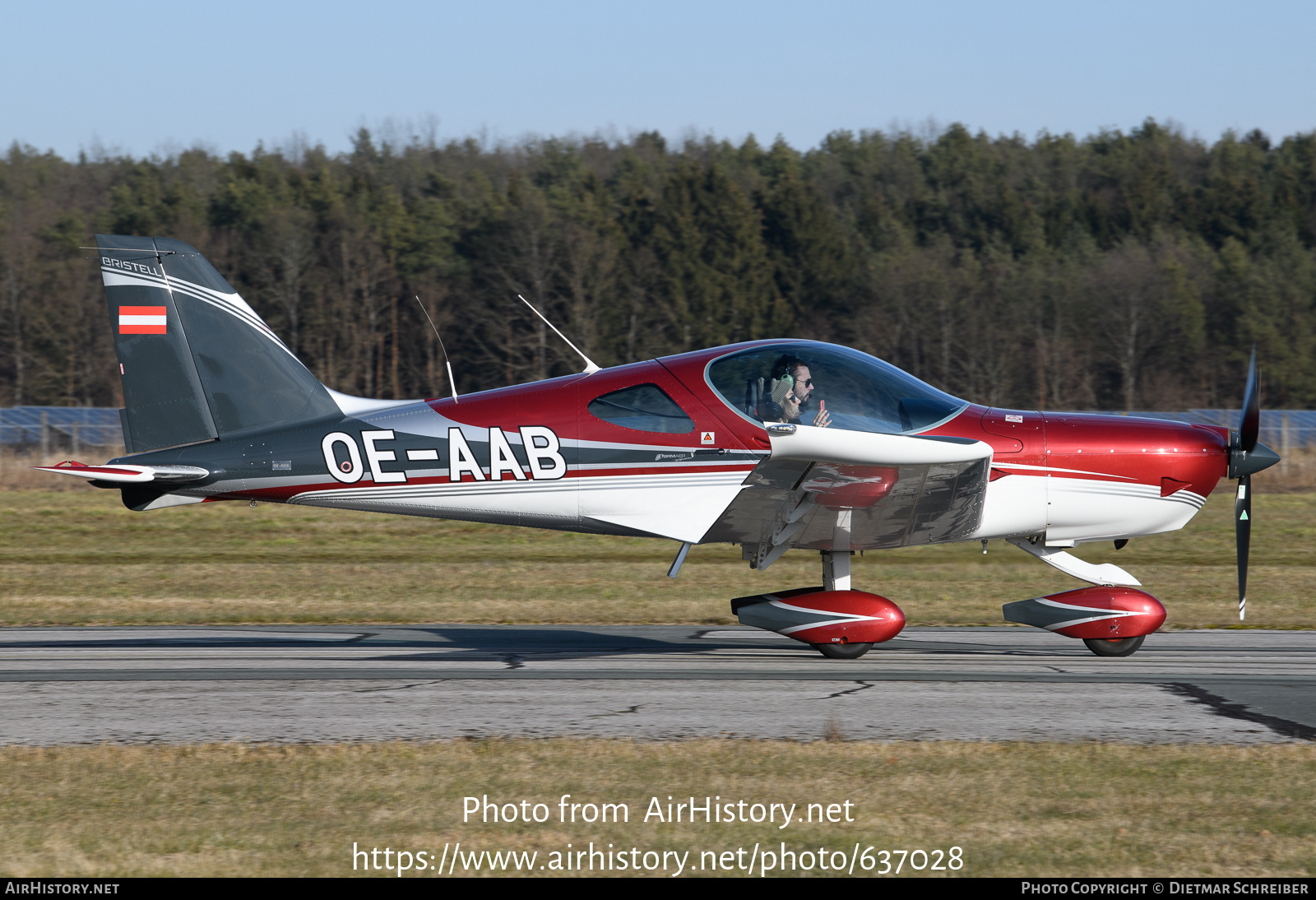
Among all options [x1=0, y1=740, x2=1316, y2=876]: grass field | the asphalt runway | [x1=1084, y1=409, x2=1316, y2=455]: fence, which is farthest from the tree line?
[x1=0, y1=740, x2=1316, y2=876]: grass field

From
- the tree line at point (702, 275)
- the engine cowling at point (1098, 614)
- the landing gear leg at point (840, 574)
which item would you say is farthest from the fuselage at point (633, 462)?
the tree line at point (702, 275)

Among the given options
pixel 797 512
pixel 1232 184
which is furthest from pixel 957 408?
pixel 1232 184

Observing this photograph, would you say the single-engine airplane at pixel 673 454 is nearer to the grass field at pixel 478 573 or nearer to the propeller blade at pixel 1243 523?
the propeller blade at pixel 1243 523

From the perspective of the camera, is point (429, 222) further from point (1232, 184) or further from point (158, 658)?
point (158, 658)

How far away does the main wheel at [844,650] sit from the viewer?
30.4 ft

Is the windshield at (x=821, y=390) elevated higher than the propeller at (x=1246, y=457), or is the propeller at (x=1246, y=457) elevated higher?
the windshield at (x=821, y=390)

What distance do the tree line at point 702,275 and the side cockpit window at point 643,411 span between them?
32529mm

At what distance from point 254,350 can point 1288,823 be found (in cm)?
775

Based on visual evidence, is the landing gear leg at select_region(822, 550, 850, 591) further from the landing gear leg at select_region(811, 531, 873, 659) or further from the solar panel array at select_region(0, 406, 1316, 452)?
the solar panel array at select_region(0, 406, 1316, 452)

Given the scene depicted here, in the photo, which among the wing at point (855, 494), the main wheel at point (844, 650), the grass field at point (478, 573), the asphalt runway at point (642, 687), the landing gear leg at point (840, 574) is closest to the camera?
the asphalt runway at point (642, 687)

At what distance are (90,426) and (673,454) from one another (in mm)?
28370

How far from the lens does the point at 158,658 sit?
9.48 m

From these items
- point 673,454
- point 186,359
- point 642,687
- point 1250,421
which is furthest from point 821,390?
point 186,359

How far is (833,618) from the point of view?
907 centimetres
